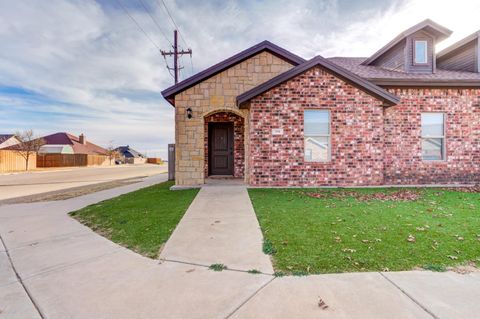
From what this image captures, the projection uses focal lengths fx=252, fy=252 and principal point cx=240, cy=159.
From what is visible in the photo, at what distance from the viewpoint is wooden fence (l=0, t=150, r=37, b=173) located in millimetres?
27395

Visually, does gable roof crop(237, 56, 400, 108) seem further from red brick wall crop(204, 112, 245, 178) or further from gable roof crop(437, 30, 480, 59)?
gable roof crop(437, 30, 480, 59)

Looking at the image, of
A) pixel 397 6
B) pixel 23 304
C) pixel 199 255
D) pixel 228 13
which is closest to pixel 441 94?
pixel 397 6

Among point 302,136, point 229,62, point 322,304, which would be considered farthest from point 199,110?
point 322,304

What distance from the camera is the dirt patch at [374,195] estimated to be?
6.87m

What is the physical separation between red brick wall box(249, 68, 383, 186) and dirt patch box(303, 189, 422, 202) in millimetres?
1126

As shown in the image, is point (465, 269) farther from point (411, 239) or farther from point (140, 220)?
point (140, 220)

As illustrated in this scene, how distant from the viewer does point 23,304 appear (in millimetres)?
2453

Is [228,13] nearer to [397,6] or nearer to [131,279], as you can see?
[397,6]

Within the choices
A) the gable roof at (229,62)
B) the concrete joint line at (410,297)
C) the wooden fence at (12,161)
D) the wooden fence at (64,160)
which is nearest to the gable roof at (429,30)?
the gable roof at (229,62)

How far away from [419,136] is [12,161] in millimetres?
38147

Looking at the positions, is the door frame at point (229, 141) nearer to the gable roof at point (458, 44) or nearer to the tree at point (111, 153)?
the gable roof at point (458, 44)

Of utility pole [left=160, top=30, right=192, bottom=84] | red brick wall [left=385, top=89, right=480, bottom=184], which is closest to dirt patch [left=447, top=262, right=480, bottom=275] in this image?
red brick wall [left=385, top=89, right=480, bottom=184]

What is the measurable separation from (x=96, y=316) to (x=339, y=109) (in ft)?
28.1

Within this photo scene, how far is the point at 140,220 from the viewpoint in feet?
17.1
